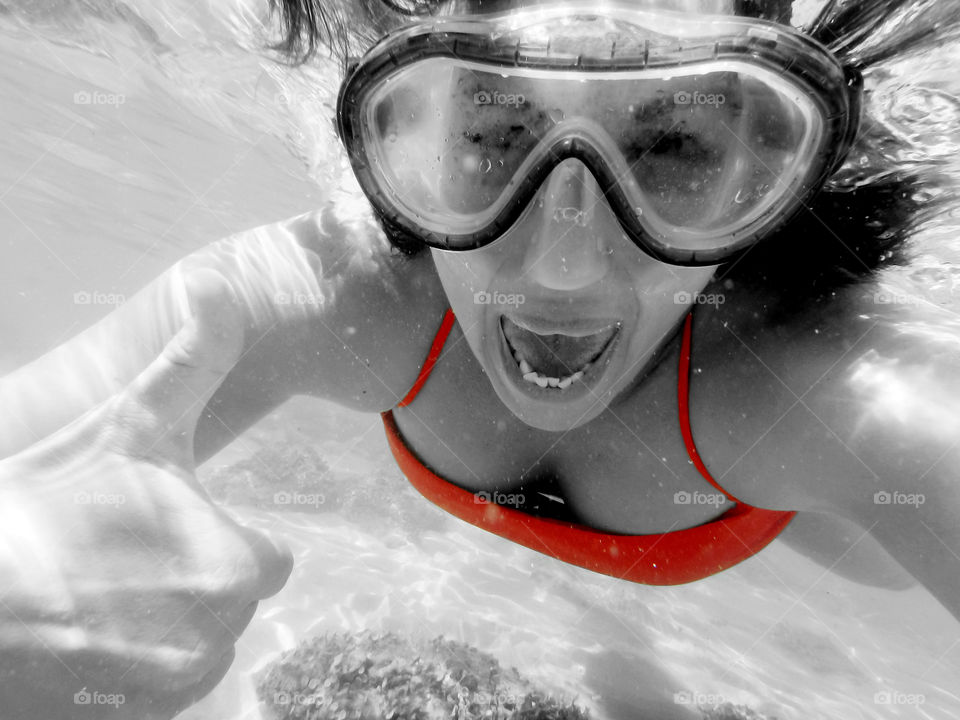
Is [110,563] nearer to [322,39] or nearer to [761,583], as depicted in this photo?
[322,39]

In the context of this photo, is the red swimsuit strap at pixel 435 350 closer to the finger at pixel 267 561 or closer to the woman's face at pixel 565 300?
the woman's face at pixel 565 300

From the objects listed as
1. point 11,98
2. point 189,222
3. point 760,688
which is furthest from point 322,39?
point 189,222

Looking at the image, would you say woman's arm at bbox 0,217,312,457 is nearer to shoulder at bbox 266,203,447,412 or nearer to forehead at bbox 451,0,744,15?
shoulder at bbox 266,203,447,412

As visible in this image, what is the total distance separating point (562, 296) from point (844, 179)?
7.45ft

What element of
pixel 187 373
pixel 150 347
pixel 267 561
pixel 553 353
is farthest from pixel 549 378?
pixel 150 347

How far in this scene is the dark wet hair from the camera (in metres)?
2.36

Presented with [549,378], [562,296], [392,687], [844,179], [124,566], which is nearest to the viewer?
[124,566]

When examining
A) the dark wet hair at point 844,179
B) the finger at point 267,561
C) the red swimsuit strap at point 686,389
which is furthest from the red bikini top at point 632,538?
the finger at point 267,561

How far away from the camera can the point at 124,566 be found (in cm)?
162

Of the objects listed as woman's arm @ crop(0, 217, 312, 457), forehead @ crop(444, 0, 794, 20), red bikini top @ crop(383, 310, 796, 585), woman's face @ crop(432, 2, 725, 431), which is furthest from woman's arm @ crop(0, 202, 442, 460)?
forehead @ crop(444, 0, 794, 20)

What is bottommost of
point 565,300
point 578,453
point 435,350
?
point 578,453

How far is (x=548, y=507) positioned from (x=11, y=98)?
20402mm

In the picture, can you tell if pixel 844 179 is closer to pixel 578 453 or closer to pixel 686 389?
pixel 686 389

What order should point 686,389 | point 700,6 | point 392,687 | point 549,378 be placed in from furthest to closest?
1. point 392,687
2. point 686,389
3. point 549,378
4. point 700,6
